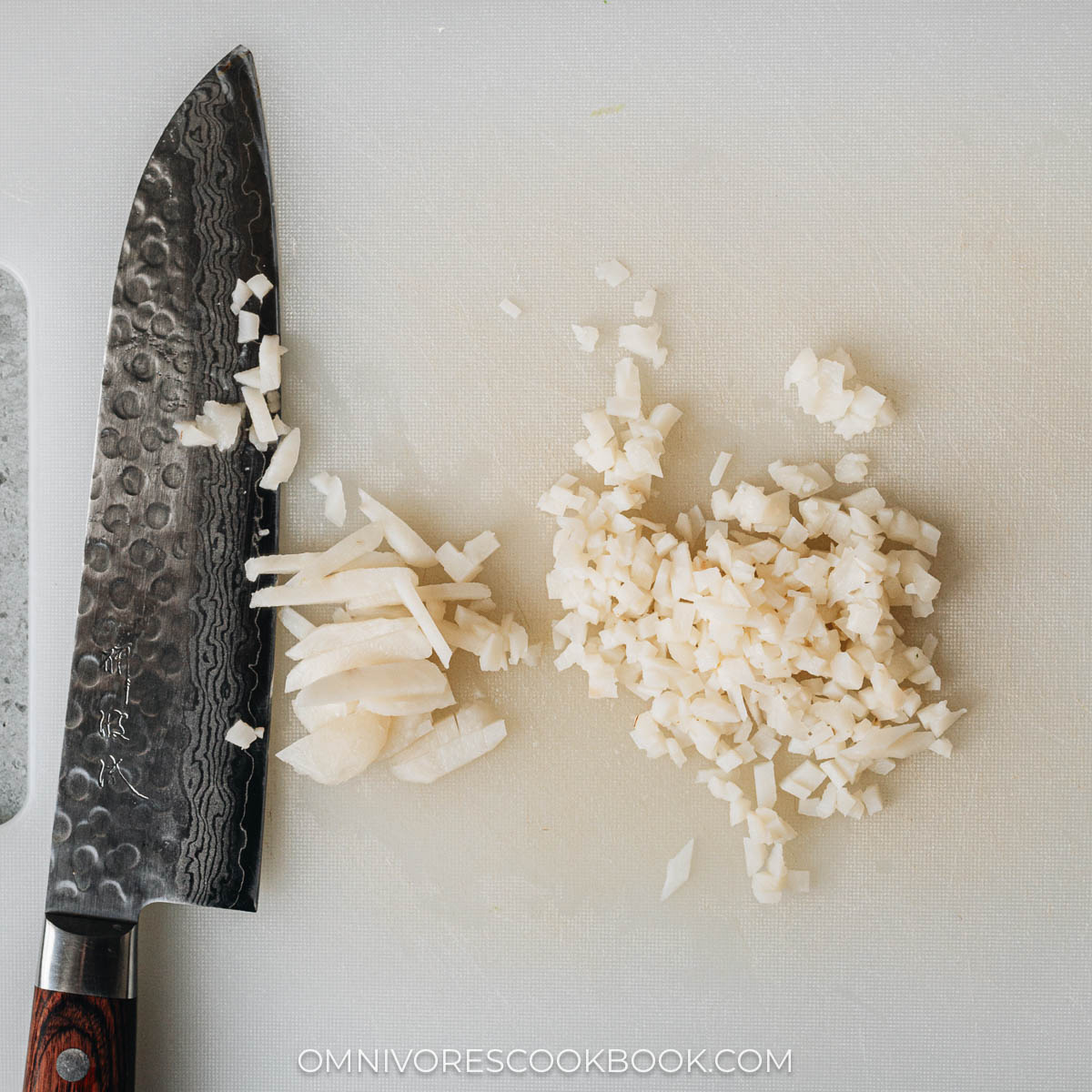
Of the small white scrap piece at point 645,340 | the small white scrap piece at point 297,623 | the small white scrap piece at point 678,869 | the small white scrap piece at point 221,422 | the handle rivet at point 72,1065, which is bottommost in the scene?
the handle rivet at point 72,1065

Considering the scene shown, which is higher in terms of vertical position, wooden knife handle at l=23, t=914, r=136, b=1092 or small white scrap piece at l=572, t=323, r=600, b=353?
small white scrap piece at l=572, t=323, r=600, b=353

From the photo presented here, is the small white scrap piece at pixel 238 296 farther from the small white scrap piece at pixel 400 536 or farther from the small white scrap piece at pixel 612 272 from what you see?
the small white scrap piece at pixel 612 272

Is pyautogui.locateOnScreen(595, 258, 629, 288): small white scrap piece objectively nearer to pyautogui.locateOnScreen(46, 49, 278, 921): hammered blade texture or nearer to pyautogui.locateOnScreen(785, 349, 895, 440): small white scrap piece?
pyautogui.locateOnScreen(785, 349, 895, 440): small white scrap piece

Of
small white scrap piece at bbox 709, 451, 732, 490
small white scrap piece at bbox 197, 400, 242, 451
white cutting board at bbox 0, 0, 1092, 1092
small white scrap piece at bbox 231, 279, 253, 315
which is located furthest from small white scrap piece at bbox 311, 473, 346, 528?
small white scrap piece at bbox 709, 451, 732, 490

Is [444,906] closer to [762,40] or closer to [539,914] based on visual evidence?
[539,914]

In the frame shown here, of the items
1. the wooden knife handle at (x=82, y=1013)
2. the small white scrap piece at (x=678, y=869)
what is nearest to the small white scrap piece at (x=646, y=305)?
the small white scrap piece at (x=678, y=869)

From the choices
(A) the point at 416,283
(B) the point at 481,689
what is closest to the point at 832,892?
(B) the point at 481,689

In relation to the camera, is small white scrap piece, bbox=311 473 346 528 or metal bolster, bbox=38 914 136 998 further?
small white scrap piece, bbox=311 473 346 528
